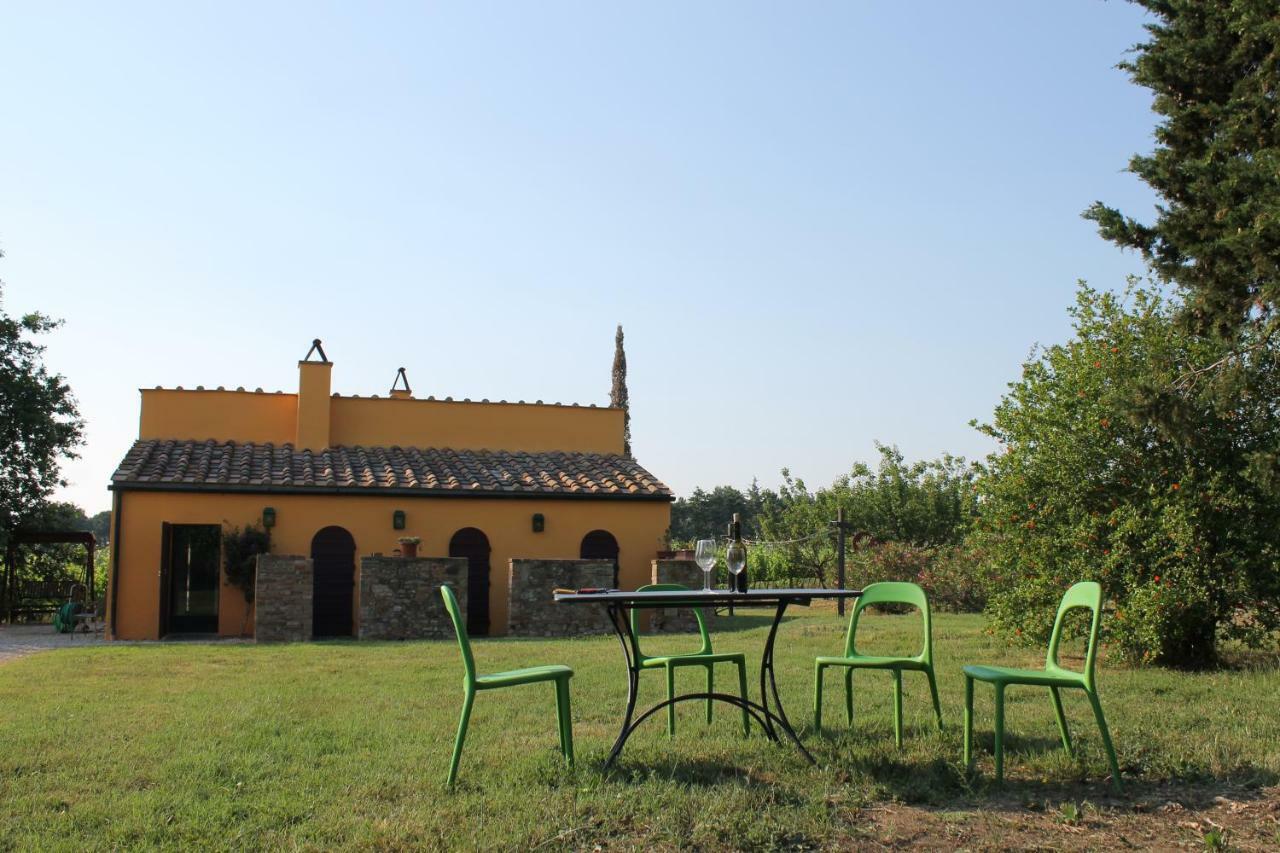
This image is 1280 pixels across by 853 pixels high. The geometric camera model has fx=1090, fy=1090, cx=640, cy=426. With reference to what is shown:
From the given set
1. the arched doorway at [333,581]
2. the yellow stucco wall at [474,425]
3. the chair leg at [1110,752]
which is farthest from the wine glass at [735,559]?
the yellow stucco wall at [474,425]

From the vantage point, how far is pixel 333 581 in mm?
16312

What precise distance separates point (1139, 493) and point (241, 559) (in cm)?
1206

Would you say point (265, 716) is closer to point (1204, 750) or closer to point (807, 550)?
point (1204, 750)

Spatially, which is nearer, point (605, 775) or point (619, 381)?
point (605, 775)

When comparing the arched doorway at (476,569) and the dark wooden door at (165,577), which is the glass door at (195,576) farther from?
the arched doorway at (476,569)

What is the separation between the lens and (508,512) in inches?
677

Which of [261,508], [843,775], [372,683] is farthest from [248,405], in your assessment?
[843,775]

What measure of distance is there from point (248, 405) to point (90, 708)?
35.7 ft

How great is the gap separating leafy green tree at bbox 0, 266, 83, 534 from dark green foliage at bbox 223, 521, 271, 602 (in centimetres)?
854

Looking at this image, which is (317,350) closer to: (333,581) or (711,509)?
(333,581)

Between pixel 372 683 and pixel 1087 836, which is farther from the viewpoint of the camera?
pixel 372 683

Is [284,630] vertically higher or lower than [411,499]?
lower

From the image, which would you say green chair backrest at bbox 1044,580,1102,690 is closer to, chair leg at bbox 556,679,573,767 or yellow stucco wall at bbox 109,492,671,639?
chair leg at bbox 556,679,573,767

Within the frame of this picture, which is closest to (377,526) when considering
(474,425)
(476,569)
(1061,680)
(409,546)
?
(409,546)
